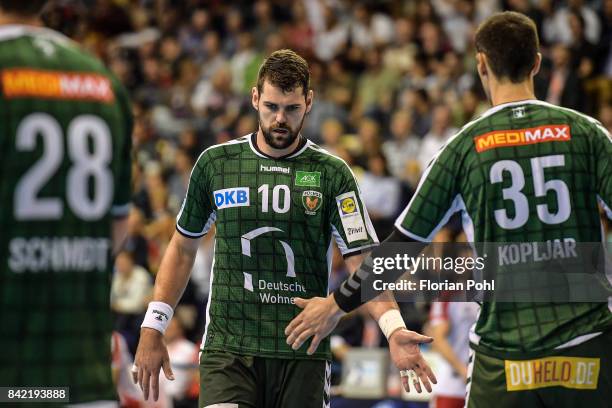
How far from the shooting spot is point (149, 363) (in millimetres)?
6652

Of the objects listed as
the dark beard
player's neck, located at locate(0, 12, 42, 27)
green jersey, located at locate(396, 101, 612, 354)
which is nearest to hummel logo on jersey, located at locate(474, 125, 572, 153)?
green jersey, located at locate(396, 101, 612, 354)

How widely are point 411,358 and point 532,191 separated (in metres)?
1.35

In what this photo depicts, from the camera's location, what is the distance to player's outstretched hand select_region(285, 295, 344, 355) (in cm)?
602

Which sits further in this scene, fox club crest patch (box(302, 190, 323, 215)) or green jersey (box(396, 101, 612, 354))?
fox club crest patch (box(302, 190, 323, 215))

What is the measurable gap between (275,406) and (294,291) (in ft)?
2.50

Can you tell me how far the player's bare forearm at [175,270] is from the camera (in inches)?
278

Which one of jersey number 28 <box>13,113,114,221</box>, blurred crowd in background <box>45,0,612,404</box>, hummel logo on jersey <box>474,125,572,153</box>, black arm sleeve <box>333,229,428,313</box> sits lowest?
black arm sleeve <box>333,229,428,313</box>

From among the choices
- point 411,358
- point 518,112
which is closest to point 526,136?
point 518,112

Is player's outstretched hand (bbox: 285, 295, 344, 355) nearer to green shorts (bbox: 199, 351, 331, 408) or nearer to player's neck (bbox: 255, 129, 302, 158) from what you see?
green shorts (bbox: 199, 351, 331, 408)

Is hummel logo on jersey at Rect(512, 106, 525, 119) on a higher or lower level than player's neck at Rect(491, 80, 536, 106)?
lower

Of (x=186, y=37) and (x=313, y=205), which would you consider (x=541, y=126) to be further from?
(x=186, y=37)

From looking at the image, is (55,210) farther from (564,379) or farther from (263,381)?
(263,381)

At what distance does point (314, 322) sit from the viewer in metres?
6.12

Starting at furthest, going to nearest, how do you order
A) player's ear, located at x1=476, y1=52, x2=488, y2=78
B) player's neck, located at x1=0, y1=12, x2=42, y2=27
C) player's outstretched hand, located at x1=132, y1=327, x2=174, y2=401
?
1. player's outstretched hand, located at x1=132, y1=327, x2=174, y2=401
2. player's ear, located at x1=476, y1=52, x2=488, y2=78
3. player's neck, located at x1=0, y1=12, x2=42, y2=27
